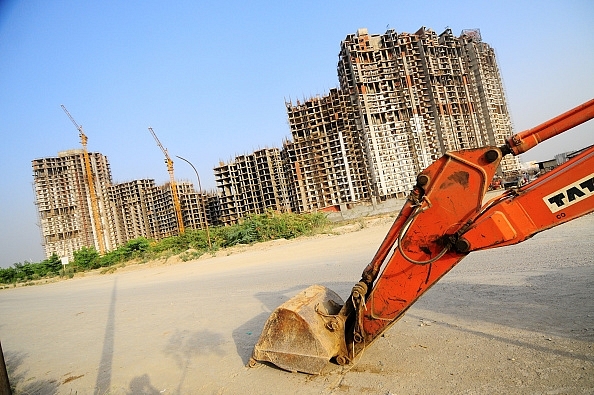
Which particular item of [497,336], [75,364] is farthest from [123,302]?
[497,336]

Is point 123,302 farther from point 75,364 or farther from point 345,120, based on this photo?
point 345,120

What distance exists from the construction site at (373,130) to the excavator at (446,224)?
25.1 m

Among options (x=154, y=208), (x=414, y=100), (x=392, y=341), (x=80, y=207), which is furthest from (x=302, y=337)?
(x=80, y=207)

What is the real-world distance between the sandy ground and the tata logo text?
4.22 ft

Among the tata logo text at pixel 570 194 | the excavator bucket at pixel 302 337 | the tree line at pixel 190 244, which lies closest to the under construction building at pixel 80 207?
the tree line at pixel 190 244

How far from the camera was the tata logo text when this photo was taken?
2.20 m

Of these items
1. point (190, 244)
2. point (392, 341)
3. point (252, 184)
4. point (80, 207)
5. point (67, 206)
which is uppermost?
point (67, 206)

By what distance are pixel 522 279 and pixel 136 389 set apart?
17.1 ft

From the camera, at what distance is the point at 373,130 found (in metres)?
28.6

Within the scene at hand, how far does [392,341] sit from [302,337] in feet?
3.92

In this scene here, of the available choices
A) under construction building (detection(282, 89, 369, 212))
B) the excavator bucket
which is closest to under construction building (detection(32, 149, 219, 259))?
under construction building (detection(282, 89, 369, 212))

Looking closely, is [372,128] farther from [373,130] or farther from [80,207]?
[80,207]

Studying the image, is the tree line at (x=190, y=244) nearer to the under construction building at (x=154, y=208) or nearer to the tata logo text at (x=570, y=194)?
the under construction building at (x=154, y=208)

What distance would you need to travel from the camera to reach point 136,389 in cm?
396
